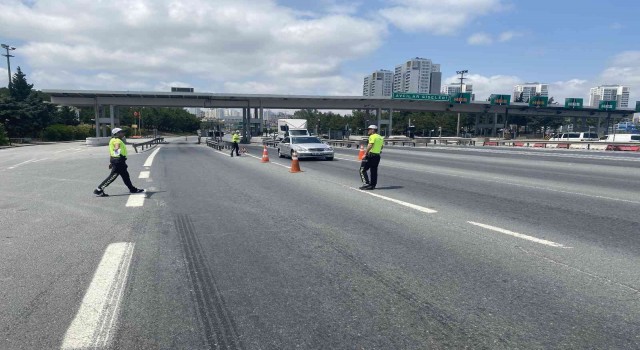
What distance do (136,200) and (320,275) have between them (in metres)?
6.45

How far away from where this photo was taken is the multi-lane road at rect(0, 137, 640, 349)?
3.06 metres

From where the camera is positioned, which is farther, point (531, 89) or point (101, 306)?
point (531, 89)

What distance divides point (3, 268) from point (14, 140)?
54.9 meters

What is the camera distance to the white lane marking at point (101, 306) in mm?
2996

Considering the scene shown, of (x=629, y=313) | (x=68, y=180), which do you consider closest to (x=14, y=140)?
(x=68, y=180)

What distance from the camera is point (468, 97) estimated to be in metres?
70.4

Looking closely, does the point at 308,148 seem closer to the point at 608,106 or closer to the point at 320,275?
the point at 320,275

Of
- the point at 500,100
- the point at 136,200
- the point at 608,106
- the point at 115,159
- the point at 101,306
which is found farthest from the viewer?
the point at 608,106

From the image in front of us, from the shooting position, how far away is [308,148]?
22.7 meters

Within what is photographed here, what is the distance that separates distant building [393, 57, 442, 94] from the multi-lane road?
5862 inches

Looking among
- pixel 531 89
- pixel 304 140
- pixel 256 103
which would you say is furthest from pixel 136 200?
pixel 531 89

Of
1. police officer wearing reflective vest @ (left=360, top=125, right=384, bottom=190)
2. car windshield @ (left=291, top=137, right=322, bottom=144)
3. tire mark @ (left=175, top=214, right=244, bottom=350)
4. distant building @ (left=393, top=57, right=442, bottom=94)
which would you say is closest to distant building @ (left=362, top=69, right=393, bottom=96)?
distant building @ (left=393, top=57, right=442, bottom=94)

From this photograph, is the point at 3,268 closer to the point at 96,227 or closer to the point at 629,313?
the point at 96,227

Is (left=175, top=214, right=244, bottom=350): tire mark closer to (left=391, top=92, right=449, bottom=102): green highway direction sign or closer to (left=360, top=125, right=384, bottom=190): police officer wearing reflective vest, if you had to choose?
(left=360, top=125, right=384, bottom=190): police officer wearing reflective vest
